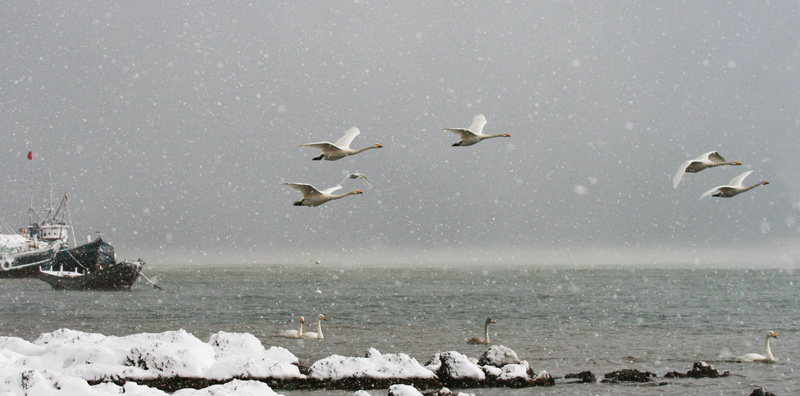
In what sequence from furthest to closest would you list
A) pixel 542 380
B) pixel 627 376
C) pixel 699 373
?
pixel 699 373, pixel 627 376, pixel 542 380

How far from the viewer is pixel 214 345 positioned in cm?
1919

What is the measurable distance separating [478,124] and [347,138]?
10.7ft

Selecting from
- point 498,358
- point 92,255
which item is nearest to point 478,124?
point 498,358

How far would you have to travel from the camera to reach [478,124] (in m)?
17.4

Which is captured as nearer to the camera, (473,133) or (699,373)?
(473,133)

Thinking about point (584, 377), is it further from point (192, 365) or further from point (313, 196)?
point (192, 365)

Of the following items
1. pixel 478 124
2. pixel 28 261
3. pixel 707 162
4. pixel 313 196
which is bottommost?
pixel 28 261

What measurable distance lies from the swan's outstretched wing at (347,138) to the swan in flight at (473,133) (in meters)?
2.69

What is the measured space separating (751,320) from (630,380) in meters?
25.8

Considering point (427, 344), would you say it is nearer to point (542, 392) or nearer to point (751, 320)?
point (542, 392)

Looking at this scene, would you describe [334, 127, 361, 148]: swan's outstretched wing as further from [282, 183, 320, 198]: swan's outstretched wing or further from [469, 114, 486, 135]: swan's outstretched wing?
[469, 114, 486, 135]: swan's outstretched wing

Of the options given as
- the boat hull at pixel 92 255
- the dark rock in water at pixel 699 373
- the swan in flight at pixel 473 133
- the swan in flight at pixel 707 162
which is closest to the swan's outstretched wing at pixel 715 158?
the swan in flight at pixel 707 162

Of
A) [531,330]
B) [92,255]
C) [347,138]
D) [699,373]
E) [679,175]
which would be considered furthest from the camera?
[92,255]

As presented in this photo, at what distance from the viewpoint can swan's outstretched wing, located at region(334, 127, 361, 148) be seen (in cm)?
1678
